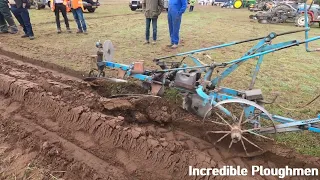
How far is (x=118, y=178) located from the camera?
296cm

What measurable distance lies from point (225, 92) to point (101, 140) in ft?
6.03

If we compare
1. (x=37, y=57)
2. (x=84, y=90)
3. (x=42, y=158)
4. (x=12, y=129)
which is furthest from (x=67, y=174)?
(x=37, y=57)

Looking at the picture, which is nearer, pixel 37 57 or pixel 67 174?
pixel 67 174

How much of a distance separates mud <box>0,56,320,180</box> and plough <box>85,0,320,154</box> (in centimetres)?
30

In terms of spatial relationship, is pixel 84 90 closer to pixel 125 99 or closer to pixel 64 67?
pixel 125 99

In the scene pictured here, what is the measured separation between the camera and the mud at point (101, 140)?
10.2 feet

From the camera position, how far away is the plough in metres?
3.29

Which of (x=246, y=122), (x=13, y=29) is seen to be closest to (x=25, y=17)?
(x=13, y=29)

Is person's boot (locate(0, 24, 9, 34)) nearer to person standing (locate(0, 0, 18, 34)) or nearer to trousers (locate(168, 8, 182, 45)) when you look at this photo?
person standing (locate(0, 0, 18, 34))

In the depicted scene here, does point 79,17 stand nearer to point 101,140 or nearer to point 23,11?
point 23,11

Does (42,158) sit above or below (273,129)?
below

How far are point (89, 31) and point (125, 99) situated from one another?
270 inches

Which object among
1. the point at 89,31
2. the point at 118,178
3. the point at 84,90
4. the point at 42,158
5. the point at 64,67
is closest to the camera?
the point at 118,178

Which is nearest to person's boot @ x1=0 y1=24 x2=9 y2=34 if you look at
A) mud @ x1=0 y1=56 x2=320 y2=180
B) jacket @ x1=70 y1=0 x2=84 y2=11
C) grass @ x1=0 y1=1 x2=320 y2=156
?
grass @ x1=0 y1=1 x2=320 y2=156
